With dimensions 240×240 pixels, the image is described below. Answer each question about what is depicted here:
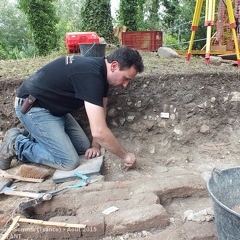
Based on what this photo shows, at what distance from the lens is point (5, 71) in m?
4.02

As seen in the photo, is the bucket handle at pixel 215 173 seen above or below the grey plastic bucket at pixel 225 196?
above

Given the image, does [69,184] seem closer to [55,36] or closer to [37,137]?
[37,137]

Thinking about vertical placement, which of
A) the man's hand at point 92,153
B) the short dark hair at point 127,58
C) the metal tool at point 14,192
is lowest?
the man's hand at point 92,153

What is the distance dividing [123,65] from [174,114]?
1.14 metres

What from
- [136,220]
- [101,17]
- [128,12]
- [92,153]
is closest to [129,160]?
[92,153]

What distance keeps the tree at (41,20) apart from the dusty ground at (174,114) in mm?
10750

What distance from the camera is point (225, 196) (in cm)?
191

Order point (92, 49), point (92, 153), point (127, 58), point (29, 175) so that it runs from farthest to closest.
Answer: point (92, 49)
point (92, 153)
point (29, 175)
point (127, 58)

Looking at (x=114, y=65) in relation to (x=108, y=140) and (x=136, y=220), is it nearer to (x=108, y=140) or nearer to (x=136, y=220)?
(x=108, y=140)

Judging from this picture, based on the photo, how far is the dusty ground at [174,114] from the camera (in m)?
3.27

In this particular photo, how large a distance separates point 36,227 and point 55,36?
45.7ft

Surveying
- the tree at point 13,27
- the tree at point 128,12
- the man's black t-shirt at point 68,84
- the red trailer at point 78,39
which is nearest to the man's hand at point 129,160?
the man's black t-shirt at point 68,84

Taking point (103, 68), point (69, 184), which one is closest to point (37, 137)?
point (69, 184)

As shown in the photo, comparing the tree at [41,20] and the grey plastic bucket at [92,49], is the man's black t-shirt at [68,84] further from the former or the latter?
the tree at [41,20]
